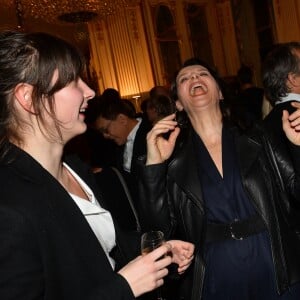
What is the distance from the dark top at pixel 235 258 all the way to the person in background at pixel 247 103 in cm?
38

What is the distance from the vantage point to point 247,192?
6.27 feet

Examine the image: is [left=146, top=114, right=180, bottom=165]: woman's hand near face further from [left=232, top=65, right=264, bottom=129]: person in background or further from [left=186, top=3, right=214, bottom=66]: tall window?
[left=186, top=3, right=214, bottom=66]: tall window

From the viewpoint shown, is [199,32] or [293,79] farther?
[199,32]

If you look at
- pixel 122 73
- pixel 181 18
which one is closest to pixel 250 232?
pixel 122 73

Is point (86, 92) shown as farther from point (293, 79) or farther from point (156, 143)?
point (293, 79)

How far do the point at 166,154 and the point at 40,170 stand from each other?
0.96 m

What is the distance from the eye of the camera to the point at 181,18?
11.4 metres

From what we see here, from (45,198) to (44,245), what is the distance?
16 centimetres

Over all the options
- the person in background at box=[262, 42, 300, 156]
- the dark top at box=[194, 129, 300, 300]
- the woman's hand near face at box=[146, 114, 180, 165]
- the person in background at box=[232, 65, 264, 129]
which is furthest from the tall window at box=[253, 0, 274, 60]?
the dark top at box=[194, 129, 300, 300]

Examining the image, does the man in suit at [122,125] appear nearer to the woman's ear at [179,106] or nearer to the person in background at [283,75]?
the woman's ear at [179,106]

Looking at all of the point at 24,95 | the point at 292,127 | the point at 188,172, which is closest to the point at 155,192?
the point at 188,172

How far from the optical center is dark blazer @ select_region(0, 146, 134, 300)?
3.37 ft

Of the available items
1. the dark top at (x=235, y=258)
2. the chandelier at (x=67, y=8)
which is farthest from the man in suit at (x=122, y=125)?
the chandelier at (x=67, y=8)

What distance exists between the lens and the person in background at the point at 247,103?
2.17m
